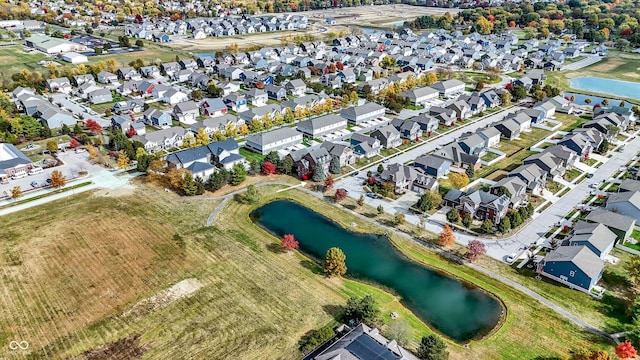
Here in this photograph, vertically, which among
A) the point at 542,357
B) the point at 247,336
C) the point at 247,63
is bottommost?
the point at 542,357

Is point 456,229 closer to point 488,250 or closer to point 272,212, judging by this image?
point 488,250

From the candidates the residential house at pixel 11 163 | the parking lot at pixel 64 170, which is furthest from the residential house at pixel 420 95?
the residential house at pixel 11 163

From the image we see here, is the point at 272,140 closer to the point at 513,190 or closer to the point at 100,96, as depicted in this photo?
the point at 513,190

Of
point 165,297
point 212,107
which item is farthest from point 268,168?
point 212,107

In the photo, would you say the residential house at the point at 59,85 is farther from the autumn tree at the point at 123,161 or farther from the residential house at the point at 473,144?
the residential house at the point at 473,144

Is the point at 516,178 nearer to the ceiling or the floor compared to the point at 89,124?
nearer to the floor

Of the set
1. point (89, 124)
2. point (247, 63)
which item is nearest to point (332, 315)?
point (89, 124)
